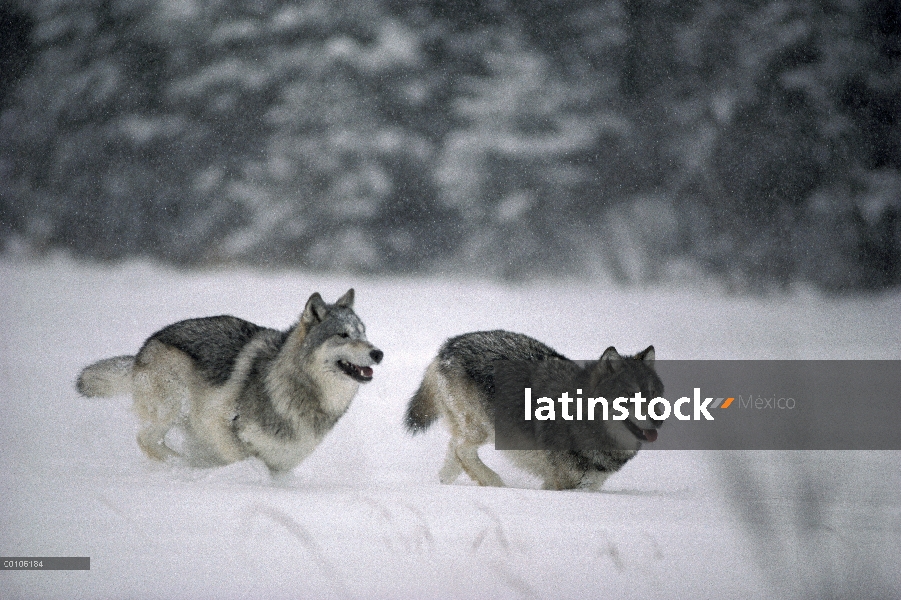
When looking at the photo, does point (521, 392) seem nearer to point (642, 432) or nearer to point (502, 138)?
point (642, 432)

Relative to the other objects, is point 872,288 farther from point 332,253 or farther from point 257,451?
point 257,451

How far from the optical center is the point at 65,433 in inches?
146

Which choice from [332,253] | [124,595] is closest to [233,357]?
[124,595]

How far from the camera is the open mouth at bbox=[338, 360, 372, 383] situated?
2928mm

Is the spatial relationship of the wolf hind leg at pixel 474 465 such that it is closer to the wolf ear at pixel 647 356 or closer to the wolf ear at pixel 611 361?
the wolf ear at pixel 611 361

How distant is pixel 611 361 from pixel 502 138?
9.97 ft

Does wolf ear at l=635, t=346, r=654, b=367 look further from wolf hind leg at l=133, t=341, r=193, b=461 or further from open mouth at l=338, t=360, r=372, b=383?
wolf hind leg at l=133, t=341, r=193, b=461

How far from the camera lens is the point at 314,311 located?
3018 millimetres

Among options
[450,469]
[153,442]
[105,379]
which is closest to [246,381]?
[153,442]

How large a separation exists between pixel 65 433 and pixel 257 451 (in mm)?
1227

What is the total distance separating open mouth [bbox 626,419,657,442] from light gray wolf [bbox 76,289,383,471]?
39.3 inches

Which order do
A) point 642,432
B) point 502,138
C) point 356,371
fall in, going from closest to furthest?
point 356,371, point 642,432, point 502,138

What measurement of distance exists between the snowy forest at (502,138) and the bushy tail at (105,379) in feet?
6.81

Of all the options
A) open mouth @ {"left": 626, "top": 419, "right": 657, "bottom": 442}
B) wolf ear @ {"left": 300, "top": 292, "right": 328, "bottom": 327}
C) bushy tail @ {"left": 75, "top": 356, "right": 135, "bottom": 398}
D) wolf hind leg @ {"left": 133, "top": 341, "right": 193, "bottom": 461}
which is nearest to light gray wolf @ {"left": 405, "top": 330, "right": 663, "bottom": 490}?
open mouth @ {"left": 626, "top": 419, "right": 657, "bottom": 442}
